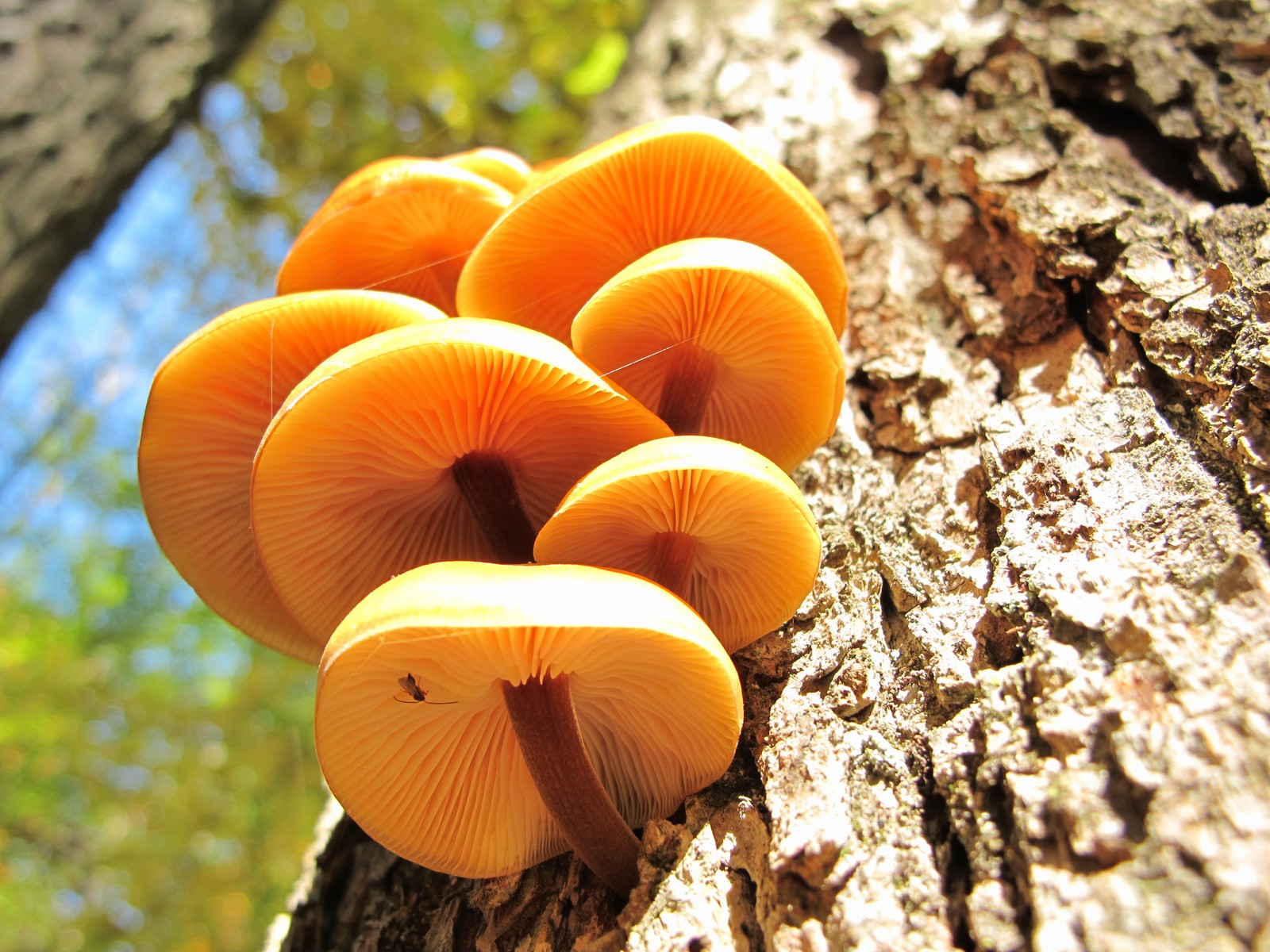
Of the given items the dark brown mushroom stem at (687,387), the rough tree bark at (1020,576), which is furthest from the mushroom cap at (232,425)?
the rough tree bark at (1020,576)

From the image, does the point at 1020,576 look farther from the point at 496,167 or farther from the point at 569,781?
the point at 496,167

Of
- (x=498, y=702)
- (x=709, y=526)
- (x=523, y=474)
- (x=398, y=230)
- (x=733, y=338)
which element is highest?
(x=398, y=230)

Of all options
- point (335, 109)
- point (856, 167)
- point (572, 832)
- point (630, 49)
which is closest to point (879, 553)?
point (572, 832)

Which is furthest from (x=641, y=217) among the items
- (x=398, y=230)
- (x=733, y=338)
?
(x=398, y=230)

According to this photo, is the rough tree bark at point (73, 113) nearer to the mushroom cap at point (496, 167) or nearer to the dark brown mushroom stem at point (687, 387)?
the mushroom cap at point (496, 167)

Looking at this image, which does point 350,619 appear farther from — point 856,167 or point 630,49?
point 630,49

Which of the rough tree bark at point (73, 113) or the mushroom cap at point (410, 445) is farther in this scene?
the rough tree bark at point (73, 113)
